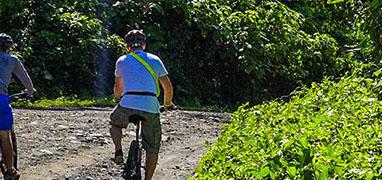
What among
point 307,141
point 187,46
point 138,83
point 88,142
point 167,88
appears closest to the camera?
point 307,141

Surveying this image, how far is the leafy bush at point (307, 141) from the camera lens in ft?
19.0

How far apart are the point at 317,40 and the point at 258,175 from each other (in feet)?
48.1

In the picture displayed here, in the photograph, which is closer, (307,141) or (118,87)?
(307,141)

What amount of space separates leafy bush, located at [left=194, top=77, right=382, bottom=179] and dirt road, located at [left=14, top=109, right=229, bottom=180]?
1.46m

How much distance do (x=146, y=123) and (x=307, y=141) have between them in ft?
6.94

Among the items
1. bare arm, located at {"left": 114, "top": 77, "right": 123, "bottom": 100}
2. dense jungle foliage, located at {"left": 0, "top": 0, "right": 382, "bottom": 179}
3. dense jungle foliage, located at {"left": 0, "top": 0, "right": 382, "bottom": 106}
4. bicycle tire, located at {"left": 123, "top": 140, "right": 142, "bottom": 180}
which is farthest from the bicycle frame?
dense jungle foliage, located at {"left": 0, "top": 0, "right": 382, "bottom": 106}

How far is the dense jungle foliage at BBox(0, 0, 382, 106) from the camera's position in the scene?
1927 cm

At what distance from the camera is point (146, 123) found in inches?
323

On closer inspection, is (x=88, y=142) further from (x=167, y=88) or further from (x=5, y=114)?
(x=167, y=88)

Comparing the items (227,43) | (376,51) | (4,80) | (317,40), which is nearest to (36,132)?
(4,80)

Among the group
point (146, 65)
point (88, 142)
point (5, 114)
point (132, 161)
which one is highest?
→ point (146, 65)

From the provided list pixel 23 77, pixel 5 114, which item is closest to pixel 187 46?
pixel 23 77

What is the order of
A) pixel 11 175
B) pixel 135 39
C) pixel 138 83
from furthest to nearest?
pixel 11 175
pixel 135 39
pixel 138 83

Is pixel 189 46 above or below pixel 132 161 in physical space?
above
